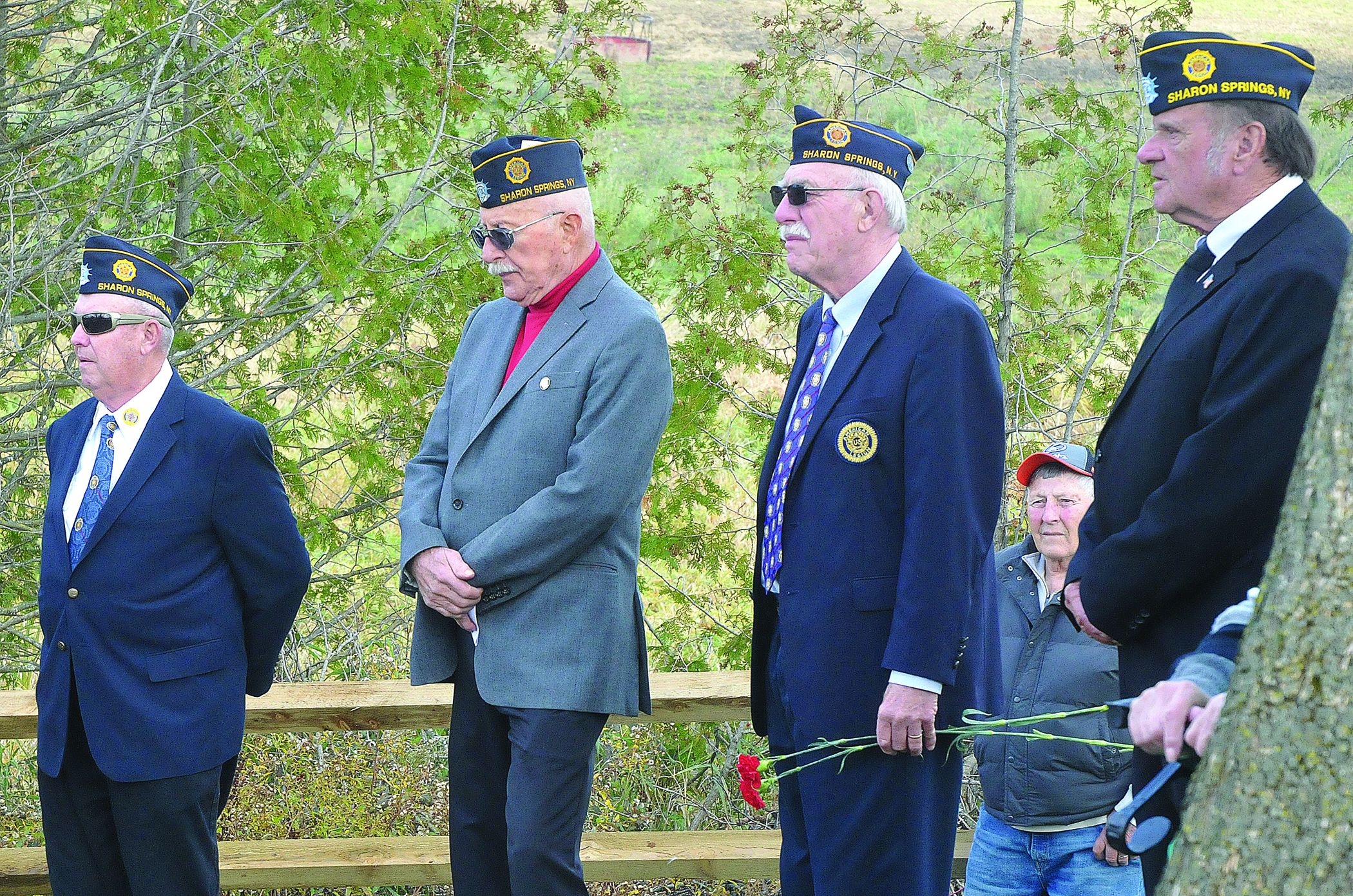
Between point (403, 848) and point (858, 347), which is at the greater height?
point (858, 347)

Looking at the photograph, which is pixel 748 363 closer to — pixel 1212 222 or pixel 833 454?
pixel 833 454

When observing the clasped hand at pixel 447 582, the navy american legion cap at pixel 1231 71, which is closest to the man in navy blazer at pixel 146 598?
the clasped hand at pixel 447 582

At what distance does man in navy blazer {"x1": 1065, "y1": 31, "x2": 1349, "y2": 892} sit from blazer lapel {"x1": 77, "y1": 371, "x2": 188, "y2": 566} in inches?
92.2

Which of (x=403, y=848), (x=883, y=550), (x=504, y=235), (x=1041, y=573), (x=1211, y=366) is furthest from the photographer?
(x=403, y=848)

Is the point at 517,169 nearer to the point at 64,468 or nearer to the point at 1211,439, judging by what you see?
the point at 64,468

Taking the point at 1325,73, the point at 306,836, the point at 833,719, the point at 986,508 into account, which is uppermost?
the point at 1325,73

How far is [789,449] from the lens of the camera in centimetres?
323

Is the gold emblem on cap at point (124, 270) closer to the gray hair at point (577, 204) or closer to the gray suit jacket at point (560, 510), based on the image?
the gray suit jacket at point (560, 510)

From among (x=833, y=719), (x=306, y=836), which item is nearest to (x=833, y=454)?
(x=833, y=719)

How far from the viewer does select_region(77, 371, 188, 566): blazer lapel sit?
3463 millimetres

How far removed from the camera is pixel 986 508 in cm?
301

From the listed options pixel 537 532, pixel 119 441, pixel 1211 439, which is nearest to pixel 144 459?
pixel 119 441

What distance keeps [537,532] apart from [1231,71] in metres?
1.85

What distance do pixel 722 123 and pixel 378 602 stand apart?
16860mm
